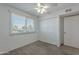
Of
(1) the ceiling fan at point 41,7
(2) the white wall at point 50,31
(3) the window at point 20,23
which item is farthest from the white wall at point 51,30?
(1) the ceiling fan at point 41,7

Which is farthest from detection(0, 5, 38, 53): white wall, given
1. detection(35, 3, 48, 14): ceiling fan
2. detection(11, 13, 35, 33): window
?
detection(35, 3, 48, 14): ceiling fan

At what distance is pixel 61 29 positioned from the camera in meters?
3.30

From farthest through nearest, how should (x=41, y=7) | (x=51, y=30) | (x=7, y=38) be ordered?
(x=51, y=30) < (x=7, y=38) < (x=41, y=7)

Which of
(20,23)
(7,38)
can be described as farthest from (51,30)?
(7,38)

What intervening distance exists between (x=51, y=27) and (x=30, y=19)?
1424 millimetres

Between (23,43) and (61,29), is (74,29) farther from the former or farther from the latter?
(23,43)

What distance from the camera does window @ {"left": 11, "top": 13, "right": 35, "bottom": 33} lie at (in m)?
2.22

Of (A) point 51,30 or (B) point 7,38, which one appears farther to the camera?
(A) point 51,30

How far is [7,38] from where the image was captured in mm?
2193

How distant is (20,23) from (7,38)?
695 mm

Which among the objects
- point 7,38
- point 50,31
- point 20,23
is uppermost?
point 20,23

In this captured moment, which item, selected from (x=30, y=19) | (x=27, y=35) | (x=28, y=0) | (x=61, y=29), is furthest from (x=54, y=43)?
(x=28, y=0)

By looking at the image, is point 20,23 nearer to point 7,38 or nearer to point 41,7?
point 7,38

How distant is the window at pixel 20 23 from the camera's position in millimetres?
2220
